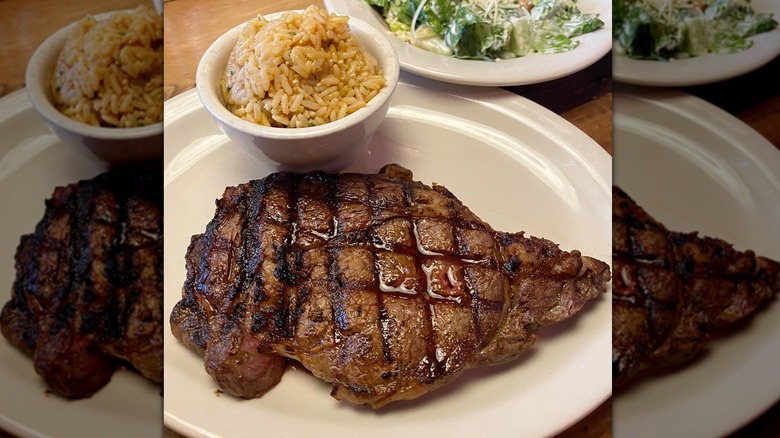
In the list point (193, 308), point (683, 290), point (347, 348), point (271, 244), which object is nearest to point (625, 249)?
point (683, 290)

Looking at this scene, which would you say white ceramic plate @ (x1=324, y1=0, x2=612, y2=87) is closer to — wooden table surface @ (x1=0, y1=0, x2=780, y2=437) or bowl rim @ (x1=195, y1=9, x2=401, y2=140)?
wooden table surface @ (x1=0, y1=0, x2=780, y2=437)

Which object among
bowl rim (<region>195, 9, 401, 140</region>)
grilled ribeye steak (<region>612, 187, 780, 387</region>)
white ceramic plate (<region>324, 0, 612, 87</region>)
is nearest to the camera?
grilled ribeye steak (<region>612, 187, 780, 387</region>)

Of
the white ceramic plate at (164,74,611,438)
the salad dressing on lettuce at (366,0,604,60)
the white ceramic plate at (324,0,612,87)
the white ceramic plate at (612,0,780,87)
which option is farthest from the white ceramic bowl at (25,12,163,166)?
the white ceramic plate at (612,0,780,87)

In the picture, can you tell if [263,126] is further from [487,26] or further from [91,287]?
[487,26]

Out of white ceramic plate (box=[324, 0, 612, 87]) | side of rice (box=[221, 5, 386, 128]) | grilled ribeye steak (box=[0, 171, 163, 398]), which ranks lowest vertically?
grilled ribeye steak (box=[0, 171, 163, 398])

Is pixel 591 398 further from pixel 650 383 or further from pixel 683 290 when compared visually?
pixel 683 290
